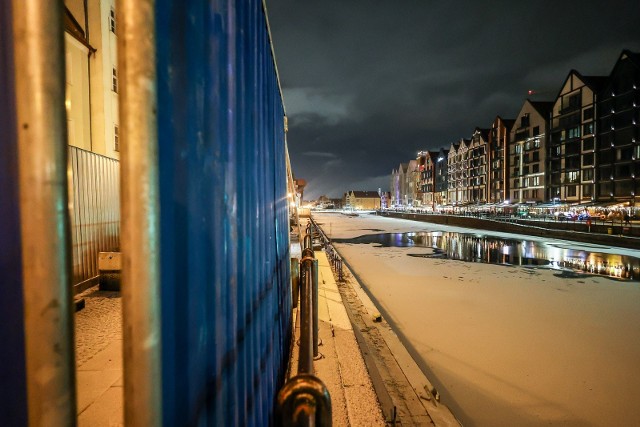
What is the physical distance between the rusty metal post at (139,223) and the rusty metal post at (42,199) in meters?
0.20

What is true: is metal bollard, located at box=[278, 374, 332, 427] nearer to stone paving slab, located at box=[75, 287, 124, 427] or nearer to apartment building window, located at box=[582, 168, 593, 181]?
stone paving slab, located at box=[75, 287, 124, 427]

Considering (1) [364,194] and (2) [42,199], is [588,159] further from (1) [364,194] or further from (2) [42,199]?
(1) [364,194]

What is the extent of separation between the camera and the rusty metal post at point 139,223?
3.03 ft

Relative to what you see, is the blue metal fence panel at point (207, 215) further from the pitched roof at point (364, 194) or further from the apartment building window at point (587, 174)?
the pitched roof at point (364, 194)

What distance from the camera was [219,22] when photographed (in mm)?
1730

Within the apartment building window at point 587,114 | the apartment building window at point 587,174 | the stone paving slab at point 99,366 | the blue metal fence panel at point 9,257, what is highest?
the apartment building window at point 587,114

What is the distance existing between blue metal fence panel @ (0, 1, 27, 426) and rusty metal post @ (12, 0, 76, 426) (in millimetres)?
75

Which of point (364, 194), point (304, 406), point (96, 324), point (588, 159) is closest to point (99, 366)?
point (96, 324)

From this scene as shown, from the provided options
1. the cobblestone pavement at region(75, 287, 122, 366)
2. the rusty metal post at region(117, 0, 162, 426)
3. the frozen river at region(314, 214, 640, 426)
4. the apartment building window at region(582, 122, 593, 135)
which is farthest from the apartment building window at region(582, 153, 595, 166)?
the rusty metal post at region(117, 0, 162, 426)

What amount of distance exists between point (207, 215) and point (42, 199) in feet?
2.64

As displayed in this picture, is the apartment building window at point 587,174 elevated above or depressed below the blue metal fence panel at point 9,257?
above

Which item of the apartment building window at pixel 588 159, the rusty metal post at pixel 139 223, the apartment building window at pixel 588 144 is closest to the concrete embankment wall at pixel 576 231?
the apartment building window at pixel 588 159

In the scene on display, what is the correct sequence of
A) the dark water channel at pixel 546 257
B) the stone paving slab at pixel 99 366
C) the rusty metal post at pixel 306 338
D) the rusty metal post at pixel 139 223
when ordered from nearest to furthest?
1. the rusty metal post at pixel 139 223
2. the rusty metal post at pixel 306 338
3. the stone paving slab at pixel 99 366
4. the dark water channel at pixel 546 257

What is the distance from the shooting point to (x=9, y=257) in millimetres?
804
